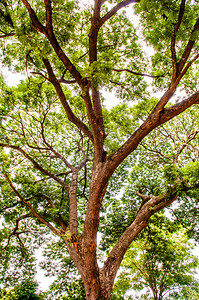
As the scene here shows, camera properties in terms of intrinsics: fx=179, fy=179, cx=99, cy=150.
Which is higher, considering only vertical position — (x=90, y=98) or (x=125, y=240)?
(x=90, y=98)

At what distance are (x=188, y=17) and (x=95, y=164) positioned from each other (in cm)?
343

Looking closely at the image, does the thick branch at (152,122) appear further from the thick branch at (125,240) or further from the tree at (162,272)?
the tree at (162,272)

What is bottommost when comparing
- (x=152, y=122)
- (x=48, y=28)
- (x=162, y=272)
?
(x=162, y=272)

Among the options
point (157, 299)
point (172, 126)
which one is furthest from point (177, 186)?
point (157, 299)

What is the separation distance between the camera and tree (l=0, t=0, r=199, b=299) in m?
3.32

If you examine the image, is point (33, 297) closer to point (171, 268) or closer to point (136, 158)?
point (171, 268)

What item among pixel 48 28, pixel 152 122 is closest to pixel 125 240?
pixel 152 122

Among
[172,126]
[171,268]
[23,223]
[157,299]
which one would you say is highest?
[172,126]

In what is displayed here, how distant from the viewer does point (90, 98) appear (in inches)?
165

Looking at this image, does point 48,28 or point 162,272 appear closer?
point 48,28

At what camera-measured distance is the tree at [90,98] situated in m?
3.32

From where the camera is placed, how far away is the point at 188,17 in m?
3.11

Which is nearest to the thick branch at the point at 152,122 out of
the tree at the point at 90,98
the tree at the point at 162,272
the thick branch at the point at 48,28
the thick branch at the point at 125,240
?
the tree at the point at 90,98

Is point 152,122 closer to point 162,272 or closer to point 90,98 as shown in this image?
point 90,98
